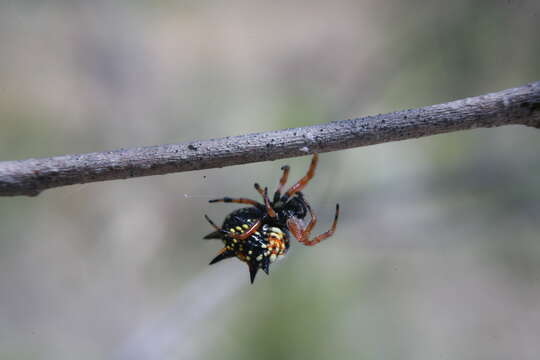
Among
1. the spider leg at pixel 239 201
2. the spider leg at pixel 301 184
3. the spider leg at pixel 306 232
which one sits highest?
the spider leg at pixel 301 184

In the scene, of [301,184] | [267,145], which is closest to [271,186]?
[301,184]

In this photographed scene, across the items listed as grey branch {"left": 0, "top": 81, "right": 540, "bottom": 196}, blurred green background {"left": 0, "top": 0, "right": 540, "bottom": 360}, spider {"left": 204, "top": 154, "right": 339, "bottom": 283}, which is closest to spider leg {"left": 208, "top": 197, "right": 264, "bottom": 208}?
spider {"left": 204, "top": 154, "right": 339, "bottom": 283}

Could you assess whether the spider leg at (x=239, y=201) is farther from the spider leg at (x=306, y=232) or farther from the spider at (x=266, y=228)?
the spider leg at (x=306, y=232)

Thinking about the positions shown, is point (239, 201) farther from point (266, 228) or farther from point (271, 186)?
point (271, 186)

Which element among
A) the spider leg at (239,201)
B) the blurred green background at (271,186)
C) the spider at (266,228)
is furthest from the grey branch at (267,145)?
the blurred green background at (271,186)

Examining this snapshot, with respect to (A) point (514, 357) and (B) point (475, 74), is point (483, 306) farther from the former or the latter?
(B) point (475, 74)

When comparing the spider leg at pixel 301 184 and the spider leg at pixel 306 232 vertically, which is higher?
the spider leg at pixel 301 184

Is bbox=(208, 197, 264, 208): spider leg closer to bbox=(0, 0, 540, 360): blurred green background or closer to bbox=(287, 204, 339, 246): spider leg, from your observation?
bbox=(287, 204, 339, 246): spider leg
